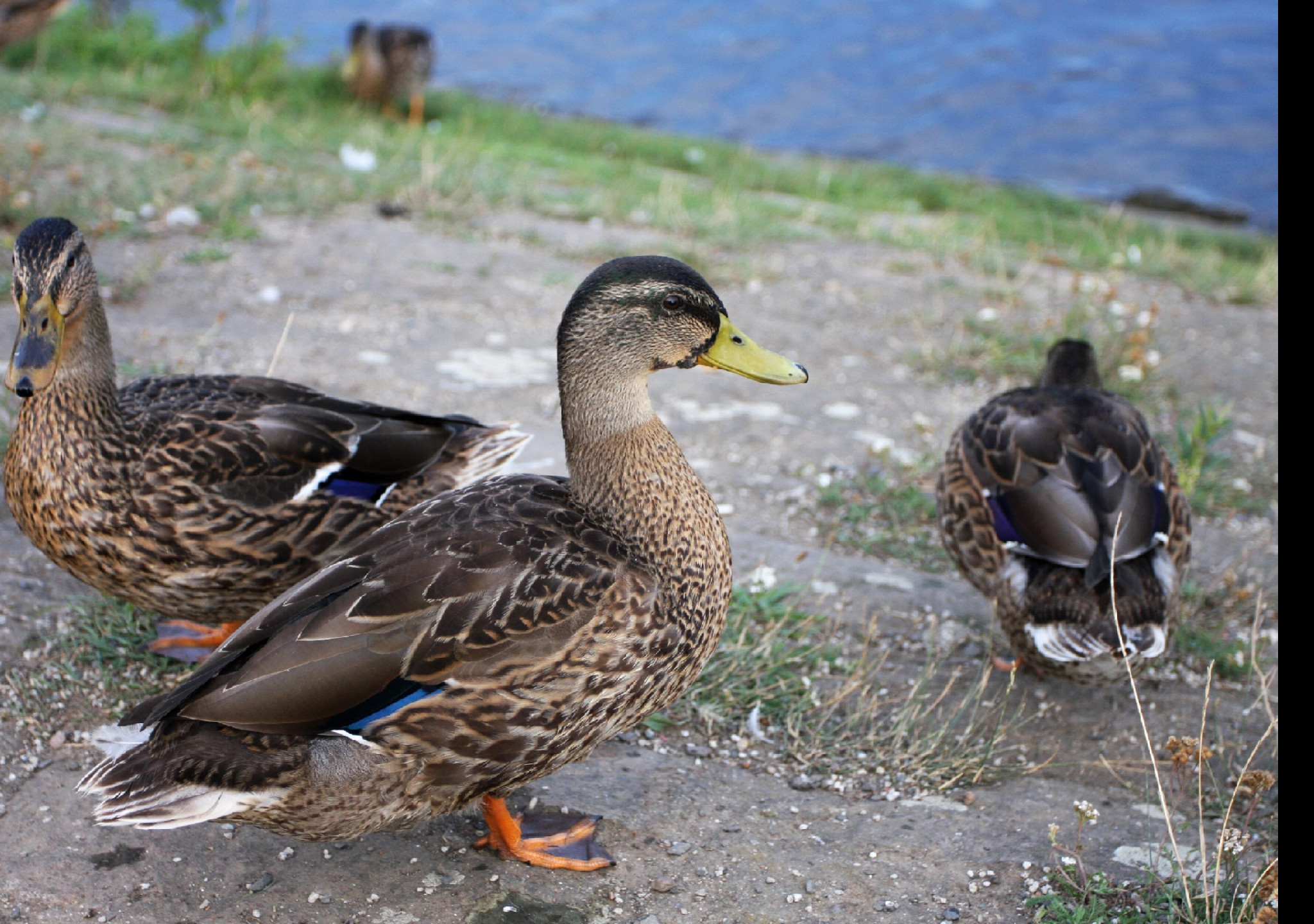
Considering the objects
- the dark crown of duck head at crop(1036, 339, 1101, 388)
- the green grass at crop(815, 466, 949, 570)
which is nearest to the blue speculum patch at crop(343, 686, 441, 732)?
the green grass at crop(815, 466, 949, 570)

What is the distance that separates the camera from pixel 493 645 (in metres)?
2.63

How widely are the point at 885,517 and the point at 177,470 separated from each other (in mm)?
2859

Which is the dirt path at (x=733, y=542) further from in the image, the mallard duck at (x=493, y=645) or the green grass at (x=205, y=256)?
the mallard duck at (x=493, y=645)

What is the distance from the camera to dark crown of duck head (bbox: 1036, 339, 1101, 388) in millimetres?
4746

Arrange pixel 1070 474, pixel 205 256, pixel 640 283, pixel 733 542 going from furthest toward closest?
pixel 205 256 → pixel 733 542 → pixel 1070 474 → pixel 640 283

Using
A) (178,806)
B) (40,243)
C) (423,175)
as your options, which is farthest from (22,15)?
(178,806)

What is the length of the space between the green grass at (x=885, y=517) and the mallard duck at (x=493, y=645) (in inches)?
65.9

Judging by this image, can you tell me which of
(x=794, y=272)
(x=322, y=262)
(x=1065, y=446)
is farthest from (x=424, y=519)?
(x=794, y=272)

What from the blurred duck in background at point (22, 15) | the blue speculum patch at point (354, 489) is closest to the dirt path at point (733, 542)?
the blue speculum patch at point (354, 489)

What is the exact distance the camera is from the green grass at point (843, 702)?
10.9 ft

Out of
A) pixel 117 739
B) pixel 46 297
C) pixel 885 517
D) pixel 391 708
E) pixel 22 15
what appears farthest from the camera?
pixel 22 15

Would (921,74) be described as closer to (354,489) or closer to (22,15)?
(22,15)

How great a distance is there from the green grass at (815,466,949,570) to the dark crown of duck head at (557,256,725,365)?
1721 mm

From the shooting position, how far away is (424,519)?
289 centimetres
